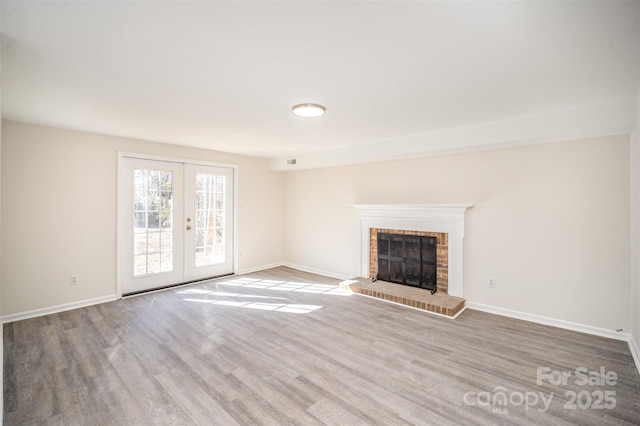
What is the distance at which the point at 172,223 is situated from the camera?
483 cm

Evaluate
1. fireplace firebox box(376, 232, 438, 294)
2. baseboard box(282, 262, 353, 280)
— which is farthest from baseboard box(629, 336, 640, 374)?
baseboard box(282, 262, 353, 280)

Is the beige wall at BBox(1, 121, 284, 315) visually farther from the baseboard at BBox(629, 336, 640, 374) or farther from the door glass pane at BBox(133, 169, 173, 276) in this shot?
the baseboard at BBox(629, 336, 640, 374)

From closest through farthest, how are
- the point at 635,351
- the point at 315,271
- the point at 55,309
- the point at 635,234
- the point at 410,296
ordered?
the point at 635,351
the point at 635,234
the point at 55,309
the point at 410,296
the point at 315,271

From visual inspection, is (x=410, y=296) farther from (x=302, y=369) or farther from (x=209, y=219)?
(x=209, y=219)

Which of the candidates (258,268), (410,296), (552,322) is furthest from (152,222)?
(552,322)

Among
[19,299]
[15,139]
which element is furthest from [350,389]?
[15,139]

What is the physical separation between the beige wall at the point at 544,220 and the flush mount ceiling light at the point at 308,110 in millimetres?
2090

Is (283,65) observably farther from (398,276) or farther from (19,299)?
(19,299)

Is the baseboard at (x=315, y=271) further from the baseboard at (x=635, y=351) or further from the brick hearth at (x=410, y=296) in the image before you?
the baseboard at (x=635, y=351)

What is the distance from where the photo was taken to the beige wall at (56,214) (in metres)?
3.48

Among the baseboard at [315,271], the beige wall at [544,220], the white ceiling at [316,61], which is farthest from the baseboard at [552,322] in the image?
the baseboard at [315,271]

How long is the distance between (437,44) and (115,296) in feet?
16.3

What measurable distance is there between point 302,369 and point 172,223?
11.4 ft

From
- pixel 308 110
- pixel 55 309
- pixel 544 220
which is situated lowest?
pixel 55 309
